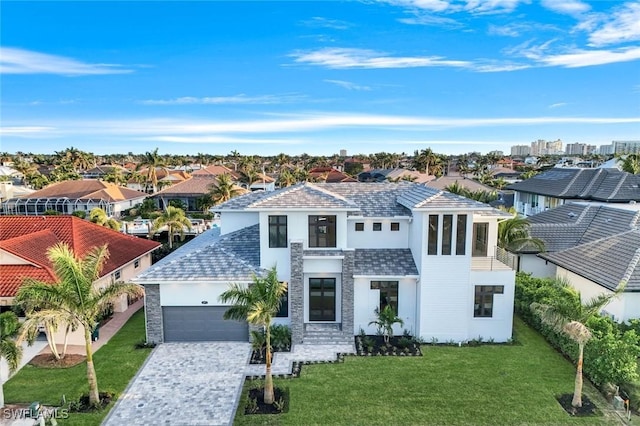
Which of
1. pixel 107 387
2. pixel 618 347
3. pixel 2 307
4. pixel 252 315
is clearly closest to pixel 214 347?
pixel 107 387

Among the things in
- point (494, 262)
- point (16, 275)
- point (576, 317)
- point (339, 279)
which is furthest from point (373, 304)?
point (16, 275)

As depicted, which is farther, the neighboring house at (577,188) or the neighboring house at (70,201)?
the neighboring house at (70,201)

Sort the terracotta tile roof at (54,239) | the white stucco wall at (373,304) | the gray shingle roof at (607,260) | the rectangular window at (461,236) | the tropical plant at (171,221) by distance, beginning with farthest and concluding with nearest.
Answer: the tropical plant at (171,221), the terracotta tile roof at (54,239), the white stucco wall at (373,304), the rectangular window at (461,236), the gray shingle roof at (607,260)

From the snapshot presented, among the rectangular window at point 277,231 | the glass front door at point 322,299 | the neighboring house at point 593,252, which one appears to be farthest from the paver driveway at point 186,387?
the neighboring house at point 593,252

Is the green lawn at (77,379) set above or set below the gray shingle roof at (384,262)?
below

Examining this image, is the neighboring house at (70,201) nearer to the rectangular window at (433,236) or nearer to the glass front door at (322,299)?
the glass front door at (322,299)

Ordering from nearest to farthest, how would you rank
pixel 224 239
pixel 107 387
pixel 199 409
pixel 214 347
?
pixel 199 409 < pixel 107 387 < pixel 214 347 < pixel 224 239

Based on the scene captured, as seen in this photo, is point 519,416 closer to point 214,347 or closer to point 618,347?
point 618,347
